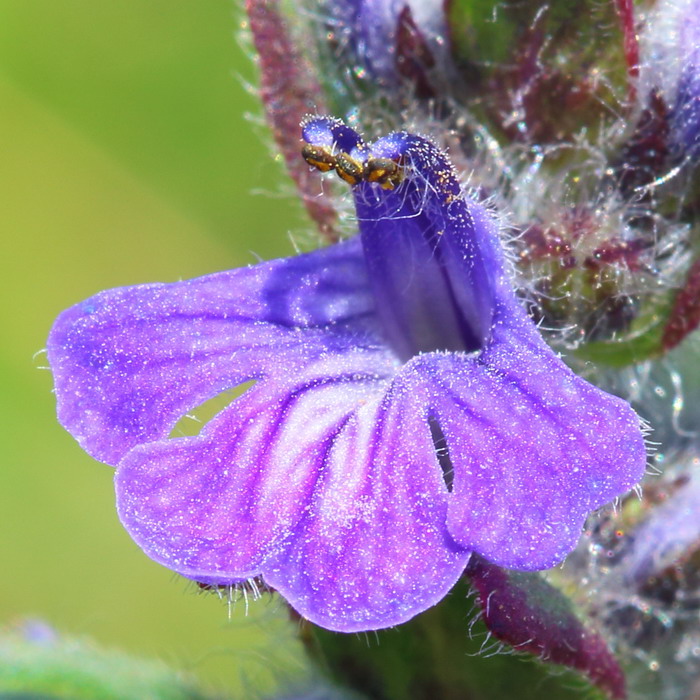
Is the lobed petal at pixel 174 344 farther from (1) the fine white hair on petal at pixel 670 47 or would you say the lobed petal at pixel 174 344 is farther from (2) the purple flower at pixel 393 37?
(1) the fine white hair on petal at pixel 670 47

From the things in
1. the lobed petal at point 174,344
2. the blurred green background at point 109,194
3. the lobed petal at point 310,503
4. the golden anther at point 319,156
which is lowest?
the blurred green background at point 109,194

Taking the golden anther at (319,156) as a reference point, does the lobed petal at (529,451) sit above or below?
below

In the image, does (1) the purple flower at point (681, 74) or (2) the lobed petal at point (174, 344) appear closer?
(2) the lobed petal at point (174, 344)

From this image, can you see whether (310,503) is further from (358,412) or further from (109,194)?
(109,194)

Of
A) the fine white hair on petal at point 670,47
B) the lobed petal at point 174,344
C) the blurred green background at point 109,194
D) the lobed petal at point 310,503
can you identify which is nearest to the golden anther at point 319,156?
the lobed petal at point 174,344

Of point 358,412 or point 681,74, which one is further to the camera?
point 681,74

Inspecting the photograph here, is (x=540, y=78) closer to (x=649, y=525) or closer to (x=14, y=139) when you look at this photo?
(x=649, y=525)

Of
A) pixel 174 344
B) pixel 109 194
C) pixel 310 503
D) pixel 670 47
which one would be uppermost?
pixel 670 47

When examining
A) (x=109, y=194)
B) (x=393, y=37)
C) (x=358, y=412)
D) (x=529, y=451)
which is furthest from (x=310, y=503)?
(x=109, y=194)
